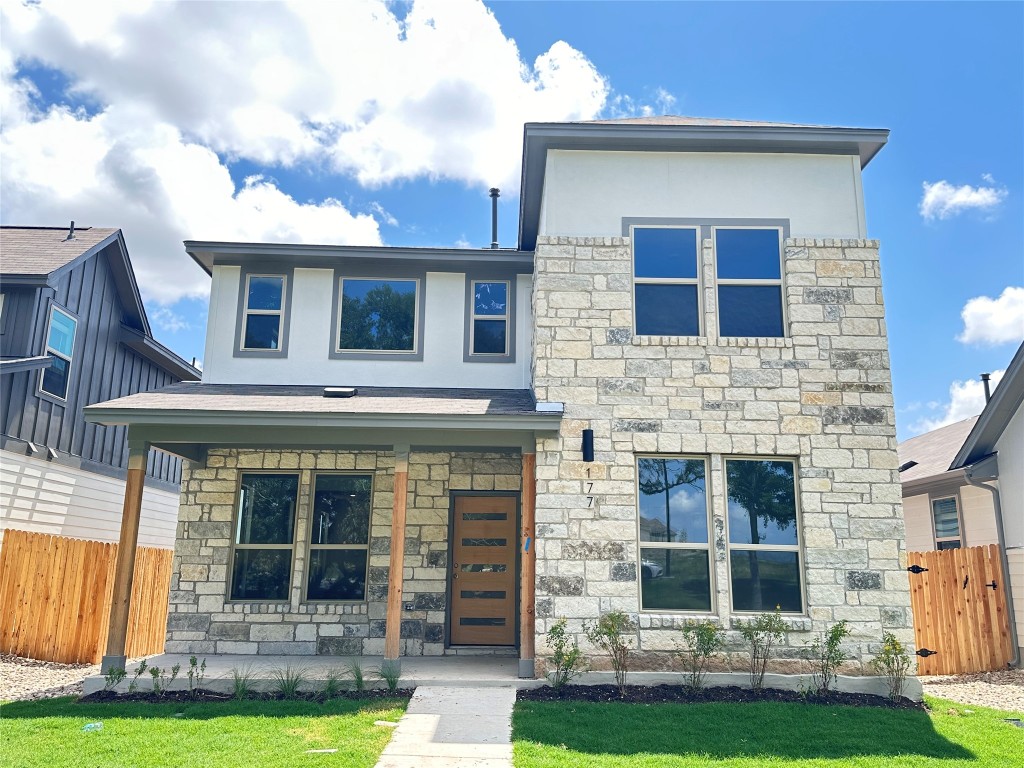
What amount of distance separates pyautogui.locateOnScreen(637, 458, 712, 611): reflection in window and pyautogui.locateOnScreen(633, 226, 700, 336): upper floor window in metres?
1.62

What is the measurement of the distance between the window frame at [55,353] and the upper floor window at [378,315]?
5637mm

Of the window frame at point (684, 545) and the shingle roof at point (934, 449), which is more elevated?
the shingle roof at point (934, 449)

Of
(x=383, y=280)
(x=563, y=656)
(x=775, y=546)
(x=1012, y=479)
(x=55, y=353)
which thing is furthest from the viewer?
(x=55, y=353)

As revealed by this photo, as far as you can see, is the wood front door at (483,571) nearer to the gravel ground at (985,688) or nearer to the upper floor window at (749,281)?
the upper floor window at (749,281)

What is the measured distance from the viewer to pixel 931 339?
25.0m

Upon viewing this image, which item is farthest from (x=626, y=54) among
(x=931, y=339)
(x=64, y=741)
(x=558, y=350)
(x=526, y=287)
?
(x=931, y=339)

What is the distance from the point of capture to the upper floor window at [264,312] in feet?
35.9

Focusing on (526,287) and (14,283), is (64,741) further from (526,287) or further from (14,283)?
(14,283)

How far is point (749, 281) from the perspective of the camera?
9094 millimetres

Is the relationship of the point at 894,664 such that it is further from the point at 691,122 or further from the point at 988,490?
the point at 691,122

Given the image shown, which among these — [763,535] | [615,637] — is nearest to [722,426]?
[763,535]

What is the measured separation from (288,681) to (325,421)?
2.74 m

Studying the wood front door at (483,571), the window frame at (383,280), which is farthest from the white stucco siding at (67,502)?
the wood front door at (483,571)

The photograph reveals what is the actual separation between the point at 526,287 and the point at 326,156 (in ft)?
21.7
